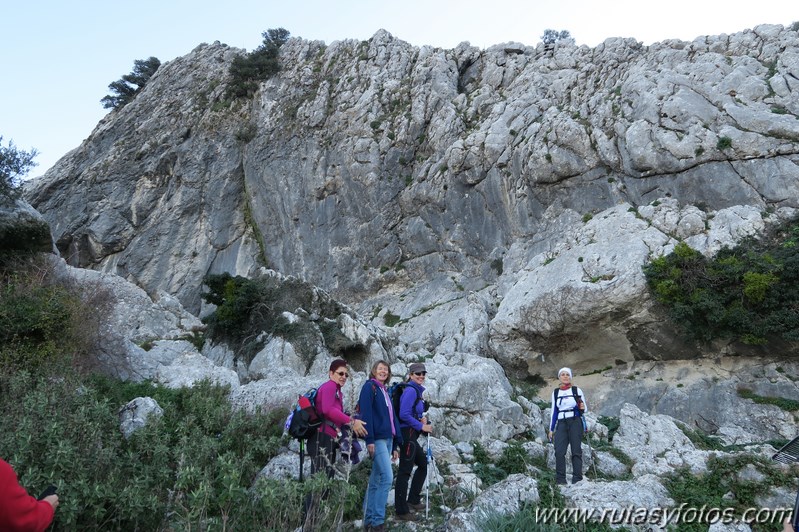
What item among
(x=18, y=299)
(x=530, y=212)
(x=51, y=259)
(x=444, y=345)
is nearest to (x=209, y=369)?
(x=18, y=299)

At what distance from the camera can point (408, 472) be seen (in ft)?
19.2

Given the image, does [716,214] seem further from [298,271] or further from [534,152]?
[298,271]

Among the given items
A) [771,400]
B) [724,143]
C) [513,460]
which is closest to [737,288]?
[771,400]

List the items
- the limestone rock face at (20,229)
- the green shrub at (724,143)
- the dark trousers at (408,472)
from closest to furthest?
the dark trousers at (408,472) → the limestone rock face at (20,229) → the green shrub at (724,143)

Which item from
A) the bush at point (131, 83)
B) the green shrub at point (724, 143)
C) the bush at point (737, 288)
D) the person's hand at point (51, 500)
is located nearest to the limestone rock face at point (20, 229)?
the person's hand at point (51, 500)

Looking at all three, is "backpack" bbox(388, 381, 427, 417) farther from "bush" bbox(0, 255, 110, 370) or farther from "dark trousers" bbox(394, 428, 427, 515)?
"bush" bbox(0, 255, 110, 370)

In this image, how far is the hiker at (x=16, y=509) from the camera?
7.95ft

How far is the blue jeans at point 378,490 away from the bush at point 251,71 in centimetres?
4129

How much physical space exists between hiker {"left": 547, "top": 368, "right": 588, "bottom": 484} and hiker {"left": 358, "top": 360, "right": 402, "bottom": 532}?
3.27 meters

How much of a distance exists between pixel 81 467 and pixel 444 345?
2090cm

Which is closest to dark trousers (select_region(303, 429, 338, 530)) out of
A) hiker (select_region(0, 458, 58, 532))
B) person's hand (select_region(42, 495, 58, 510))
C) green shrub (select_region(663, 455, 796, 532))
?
person's hand (select_region(42, 495, 58, 510))

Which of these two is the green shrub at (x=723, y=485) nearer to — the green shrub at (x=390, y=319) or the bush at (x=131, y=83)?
the green shrub at (x=390, y=319)

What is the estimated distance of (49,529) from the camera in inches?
149

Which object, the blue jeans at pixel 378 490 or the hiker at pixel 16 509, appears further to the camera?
the blue jeans at pixel 378 490
